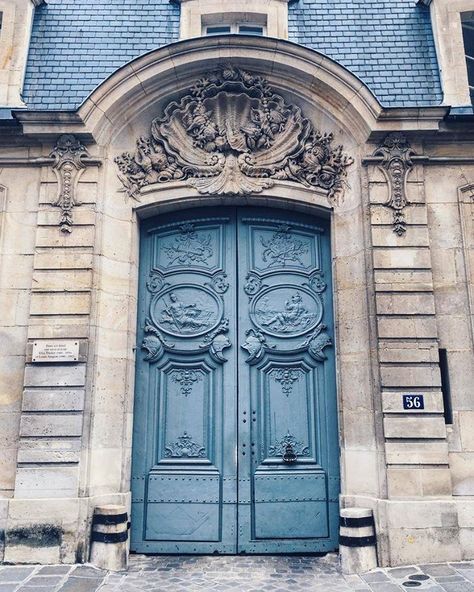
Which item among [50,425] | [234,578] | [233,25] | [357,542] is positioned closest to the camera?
[234,578]

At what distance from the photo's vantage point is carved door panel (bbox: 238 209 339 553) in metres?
5.82

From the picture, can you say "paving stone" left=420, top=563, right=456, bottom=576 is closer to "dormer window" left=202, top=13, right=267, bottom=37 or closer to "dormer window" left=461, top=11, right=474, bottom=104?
"dormer window" left=461, top=11, right=474, bottom=104

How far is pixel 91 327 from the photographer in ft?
19.1

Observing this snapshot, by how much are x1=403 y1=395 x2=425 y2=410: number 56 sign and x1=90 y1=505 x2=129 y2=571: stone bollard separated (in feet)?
A: 9.25

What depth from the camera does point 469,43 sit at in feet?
23.6

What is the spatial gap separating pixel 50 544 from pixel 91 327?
2.00 metres

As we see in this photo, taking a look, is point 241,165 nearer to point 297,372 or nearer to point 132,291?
point 132,291

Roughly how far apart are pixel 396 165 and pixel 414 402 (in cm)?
244

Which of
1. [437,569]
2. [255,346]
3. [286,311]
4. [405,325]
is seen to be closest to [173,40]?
[286,311]

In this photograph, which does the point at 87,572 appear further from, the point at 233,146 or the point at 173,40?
the point at 173,40

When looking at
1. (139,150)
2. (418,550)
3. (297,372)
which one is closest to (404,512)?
(418,550)

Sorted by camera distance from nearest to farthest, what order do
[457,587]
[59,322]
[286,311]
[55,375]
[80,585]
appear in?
[457,587]
[80,585]
[55,375]
[59,322]
[286,311]

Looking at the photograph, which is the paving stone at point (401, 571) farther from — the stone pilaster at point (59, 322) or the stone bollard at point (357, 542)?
the stone pilaster at point (59, 322)

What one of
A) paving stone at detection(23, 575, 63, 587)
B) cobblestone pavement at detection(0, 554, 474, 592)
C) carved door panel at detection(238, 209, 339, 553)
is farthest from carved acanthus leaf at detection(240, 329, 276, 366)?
paving stone at detection(23, 575, 63, 587)
